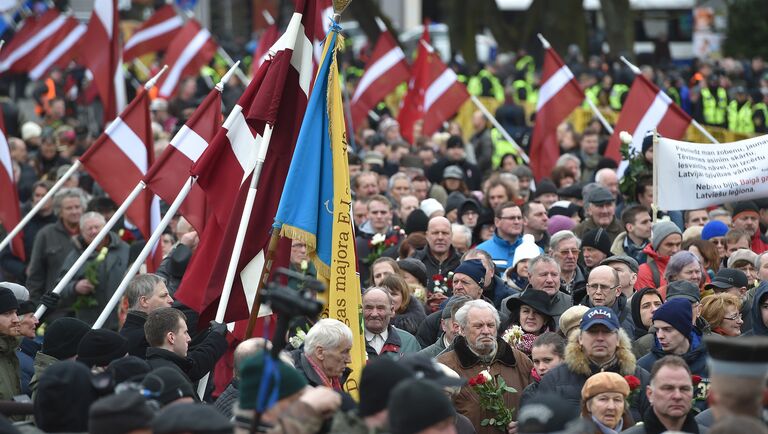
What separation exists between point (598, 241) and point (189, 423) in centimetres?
663

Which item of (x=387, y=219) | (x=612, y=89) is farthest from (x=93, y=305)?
(x=612, y=89)

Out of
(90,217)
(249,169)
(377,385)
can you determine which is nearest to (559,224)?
(90,217)

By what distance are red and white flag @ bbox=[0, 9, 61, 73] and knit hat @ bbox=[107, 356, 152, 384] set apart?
17.4m

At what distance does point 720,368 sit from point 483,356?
3.35 meters

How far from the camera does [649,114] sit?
15281mm

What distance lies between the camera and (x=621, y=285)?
10.7 meters

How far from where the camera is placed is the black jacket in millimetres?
8656

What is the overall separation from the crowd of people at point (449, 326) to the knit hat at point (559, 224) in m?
0.05

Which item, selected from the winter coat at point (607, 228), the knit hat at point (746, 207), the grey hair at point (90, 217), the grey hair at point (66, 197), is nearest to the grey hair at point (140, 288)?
the grey hair at point (90, 217)

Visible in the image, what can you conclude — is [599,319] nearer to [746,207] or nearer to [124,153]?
[124,153]

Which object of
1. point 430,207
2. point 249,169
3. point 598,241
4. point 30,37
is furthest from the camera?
point 30,37

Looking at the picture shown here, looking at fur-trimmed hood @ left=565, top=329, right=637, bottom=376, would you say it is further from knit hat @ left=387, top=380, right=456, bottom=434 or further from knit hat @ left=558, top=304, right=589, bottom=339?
knit hat @ left=387, top=380, right=456, bottom=434

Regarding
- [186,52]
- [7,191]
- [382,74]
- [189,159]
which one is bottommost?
[7,191]

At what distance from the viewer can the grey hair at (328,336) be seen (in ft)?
27.1
